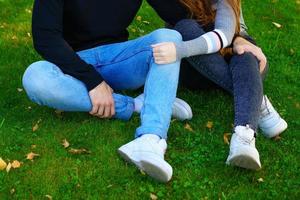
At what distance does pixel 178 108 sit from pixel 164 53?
0.77 meters

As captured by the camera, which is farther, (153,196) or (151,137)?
(151,137)

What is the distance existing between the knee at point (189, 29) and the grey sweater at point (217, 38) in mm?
156

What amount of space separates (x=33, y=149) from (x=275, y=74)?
9.63 ft

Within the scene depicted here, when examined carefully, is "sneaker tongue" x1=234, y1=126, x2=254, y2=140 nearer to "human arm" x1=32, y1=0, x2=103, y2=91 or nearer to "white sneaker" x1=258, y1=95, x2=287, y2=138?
"white sneaker" x1=258, y1=95, x2=287, y2=138

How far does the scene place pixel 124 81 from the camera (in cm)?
518

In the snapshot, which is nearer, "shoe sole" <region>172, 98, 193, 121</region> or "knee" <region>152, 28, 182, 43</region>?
"knee" <region>152, 28, 182, 43</region>

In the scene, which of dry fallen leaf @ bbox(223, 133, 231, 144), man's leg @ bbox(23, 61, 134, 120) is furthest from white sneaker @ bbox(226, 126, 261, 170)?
man's leg @ bbox(23, 61, 134, 120)

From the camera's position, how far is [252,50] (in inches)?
201

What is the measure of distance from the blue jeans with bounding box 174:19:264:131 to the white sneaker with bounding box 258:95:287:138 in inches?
11.6

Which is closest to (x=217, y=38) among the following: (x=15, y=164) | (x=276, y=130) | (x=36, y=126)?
(x=276, y=130)

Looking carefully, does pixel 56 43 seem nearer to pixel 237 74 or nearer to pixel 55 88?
pixel 55 88

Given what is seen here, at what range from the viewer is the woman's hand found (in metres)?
4.63

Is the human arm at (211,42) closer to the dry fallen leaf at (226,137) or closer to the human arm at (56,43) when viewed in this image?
the human arm at (56,43)

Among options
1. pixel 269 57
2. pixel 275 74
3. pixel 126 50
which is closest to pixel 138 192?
pixel 126 50
